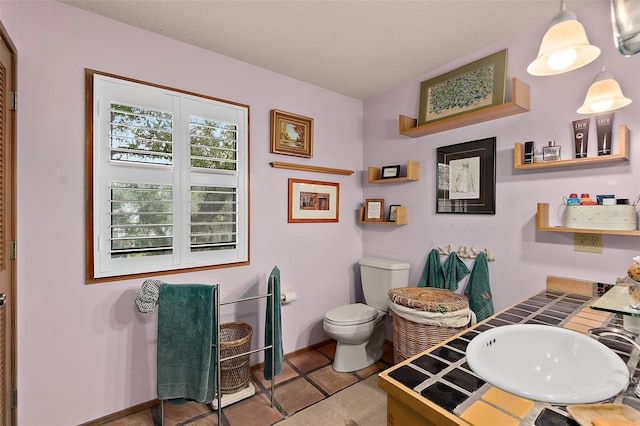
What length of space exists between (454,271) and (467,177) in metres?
0.72

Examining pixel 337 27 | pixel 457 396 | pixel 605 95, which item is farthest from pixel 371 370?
pixel 337 27

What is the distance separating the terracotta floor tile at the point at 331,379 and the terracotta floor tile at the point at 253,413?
398 mm

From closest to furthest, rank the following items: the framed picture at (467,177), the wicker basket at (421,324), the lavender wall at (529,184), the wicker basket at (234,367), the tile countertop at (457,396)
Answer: the tile countertop at (457,396) < the lavender wall at (529,184) < the wicker basket at (421,324) < the wicker basket at (234,367) < the framed picture at (467,177)

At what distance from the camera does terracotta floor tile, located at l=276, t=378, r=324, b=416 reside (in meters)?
2.02

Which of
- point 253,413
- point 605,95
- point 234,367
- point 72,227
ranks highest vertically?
point 605,95

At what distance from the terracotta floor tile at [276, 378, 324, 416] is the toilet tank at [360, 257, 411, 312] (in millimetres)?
867

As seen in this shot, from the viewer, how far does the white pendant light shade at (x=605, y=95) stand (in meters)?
1.41

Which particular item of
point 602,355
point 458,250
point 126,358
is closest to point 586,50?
point 602,355

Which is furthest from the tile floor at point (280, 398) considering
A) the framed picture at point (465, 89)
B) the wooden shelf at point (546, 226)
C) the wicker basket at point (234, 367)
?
the framed picture at point (465, 89)

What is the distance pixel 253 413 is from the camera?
196 centimetres

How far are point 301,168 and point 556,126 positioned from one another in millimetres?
1816

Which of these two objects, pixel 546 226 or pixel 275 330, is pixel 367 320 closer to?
pixel 275 330

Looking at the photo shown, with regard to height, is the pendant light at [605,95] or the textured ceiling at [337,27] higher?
the textured ceiling at [337,27]

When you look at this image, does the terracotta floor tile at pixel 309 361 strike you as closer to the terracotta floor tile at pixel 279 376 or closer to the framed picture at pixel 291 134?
the terracotta floor tile at pixel 279 376
